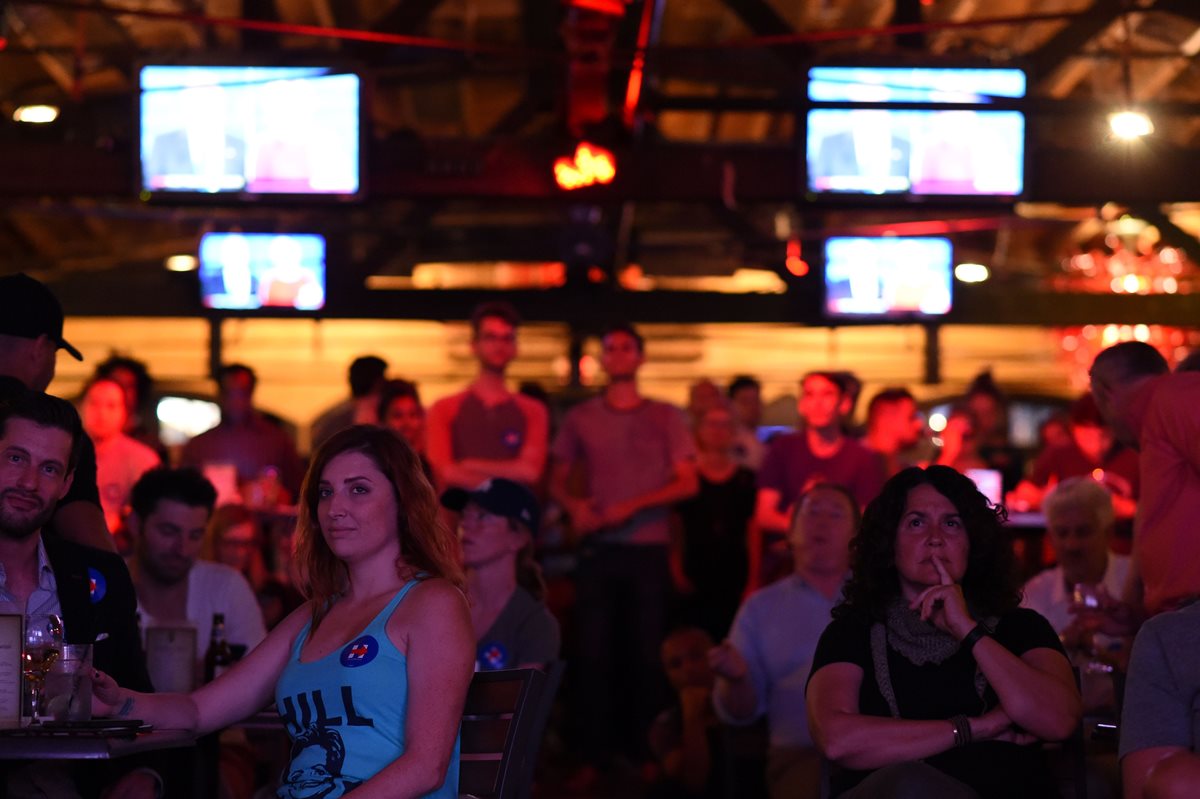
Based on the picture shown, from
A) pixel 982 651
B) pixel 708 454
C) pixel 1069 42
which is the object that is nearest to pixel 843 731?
→ pixel 982 651

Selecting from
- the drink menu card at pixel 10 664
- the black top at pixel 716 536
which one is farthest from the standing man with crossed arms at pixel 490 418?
the drink menu card at pixel 10 664

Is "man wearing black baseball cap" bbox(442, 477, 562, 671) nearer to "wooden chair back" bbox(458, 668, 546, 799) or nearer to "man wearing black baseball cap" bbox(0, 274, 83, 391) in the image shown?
"wooden chair back" bbox(458, 668, 546, 799)

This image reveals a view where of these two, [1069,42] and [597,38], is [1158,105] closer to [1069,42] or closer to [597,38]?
[1069,42]

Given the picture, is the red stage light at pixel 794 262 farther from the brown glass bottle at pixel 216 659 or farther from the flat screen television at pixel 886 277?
the brown glass bottle at pixel 216 659

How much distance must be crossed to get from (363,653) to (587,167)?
18.2 ft

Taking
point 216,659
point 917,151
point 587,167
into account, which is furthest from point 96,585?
point 917,151

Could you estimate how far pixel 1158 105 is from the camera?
30.0ft

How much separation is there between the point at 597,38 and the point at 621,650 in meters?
2.67

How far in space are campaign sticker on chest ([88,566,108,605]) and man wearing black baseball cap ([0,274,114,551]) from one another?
0.34m

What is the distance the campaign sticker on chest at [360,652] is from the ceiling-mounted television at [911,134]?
533cm

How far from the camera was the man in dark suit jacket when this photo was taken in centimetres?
388

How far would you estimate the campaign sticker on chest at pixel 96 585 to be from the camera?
13.4ft

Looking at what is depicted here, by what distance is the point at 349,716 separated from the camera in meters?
3.39

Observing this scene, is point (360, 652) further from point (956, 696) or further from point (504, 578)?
point (504, 578)
